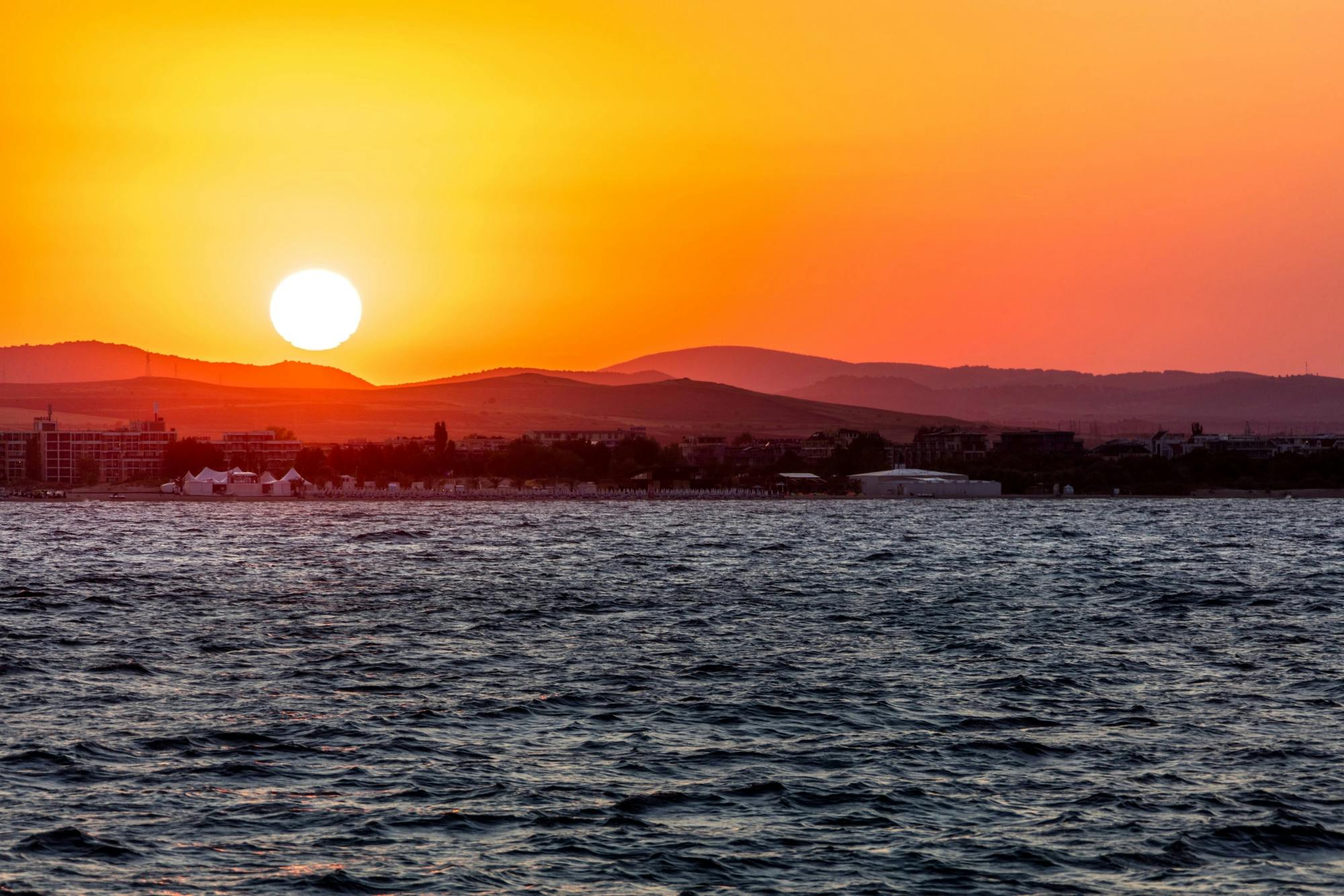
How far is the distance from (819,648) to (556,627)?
994 centimetres

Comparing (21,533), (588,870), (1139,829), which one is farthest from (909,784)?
(21,533)

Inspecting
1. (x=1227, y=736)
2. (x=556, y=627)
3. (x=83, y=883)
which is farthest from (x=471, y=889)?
(x=556, y=627)

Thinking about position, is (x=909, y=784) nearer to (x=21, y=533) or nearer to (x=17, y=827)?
(x=17, y=827)

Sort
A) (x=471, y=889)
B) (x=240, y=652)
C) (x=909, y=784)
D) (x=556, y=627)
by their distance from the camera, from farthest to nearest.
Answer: (x=556, y=627) → (x=240, y=652) → (x=909, y=784) → (x=471, y=889)

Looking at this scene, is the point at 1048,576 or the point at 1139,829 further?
the point at 1048,576

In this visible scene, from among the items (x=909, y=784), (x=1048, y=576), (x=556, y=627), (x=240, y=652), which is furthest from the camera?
(x=1048, y=576)

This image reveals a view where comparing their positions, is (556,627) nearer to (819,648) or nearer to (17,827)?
(819,648)

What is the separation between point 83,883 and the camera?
20.3m

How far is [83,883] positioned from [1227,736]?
20843 millimetres

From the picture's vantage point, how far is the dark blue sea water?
21.5m

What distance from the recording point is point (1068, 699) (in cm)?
3466

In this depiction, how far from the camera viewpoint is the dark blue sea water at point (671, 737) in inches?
845

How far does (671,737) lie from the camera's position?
99.1 ft

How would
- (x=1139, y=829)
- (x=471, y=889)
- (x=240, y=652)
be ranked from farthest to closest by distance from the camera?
(x=240, y=652), (x=1139, y=829), (x=471, y=889)
